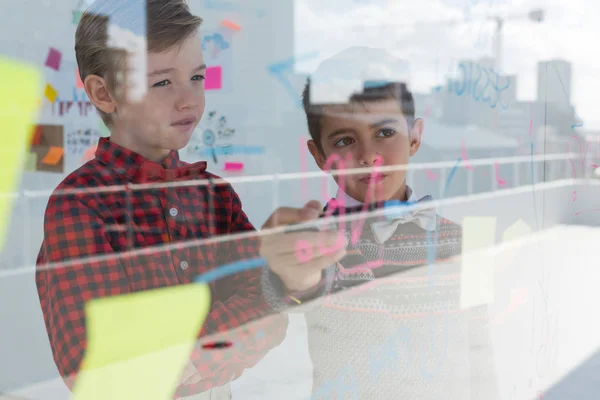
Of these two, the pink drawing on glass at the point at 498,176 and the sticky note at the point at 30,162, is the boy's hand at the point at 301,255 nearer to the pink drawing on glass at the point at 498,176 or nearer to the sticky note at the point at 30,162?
the sticky note at the point at 30,162

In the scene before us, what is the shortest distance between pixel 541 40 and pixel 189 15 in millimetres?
896

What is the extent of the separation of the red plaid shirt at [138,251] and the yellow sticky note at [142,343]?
0.04ft

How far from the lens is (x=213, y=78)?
631 millimetres

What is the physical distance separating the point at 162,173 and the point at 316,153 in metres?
0.19

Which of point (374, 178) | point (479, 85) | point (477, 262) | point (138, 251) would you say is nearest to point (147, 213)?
point (138, 251)

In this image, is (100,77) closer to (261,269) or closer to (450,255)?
(261,269)

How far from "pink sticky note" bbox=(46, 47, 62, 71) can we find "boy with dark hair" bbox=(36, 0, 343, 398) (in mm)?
49

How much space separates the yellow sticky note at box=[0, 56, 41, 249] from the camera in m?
0.59

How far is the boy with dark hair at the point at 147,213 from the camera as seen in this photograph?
18.6 inches

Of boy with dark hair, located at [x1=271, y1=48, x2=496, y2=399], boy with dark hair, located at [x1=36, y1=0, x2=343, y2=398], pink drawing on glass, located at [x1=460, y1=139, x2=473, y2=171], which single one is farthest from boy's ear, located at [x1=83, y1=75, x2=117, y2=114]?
pink drawing on glass, located at [x1=460, y1=139, x2=473, y2=171]

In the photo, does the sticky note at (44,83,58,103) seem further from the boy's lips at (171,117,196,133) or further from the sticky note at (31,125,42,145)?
the boy's lips at (171,117,196,133)

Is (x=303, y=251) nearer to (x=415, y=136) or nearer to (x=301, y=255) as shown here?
(x=301, y=255)

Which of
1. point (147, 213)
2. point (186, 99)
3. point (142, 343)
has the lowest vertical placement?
point (142, 343)

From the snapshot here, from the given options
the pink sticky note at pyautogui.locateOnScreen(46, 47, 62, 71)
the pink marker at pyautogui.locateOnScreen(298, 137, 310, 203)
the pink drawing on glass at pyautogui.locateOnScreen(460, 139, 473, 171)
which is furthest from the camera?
the pink drawing on glass at pyautogui.locateOnScreen(460, 139, 473, 171)
